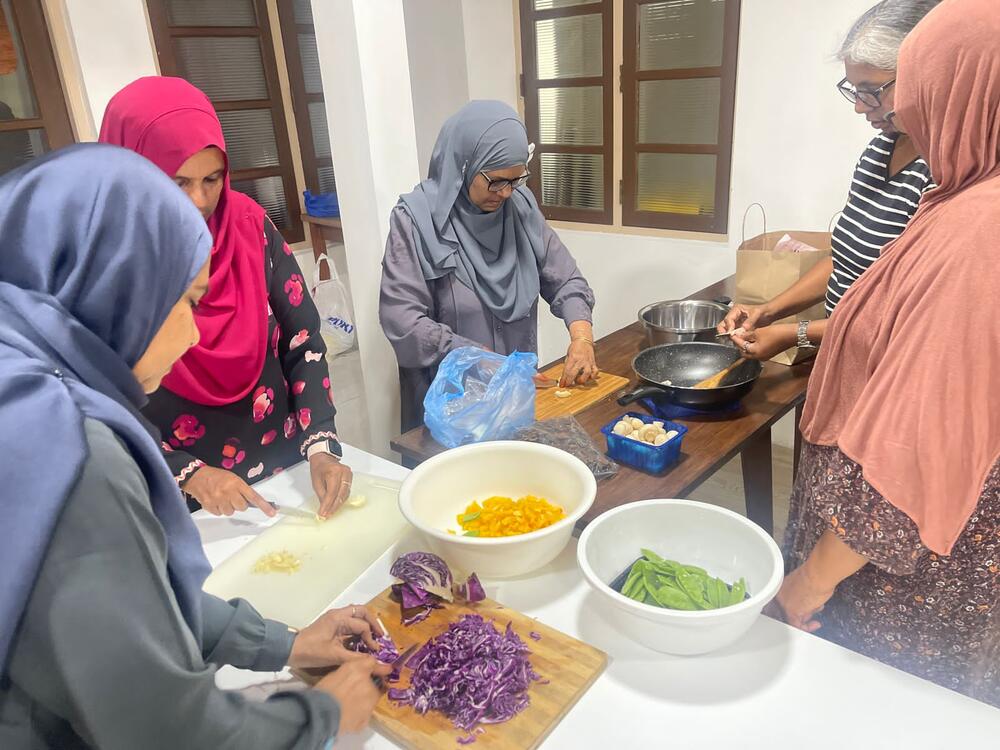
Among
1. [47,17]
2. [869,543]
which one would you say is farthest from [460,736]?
[47,17]

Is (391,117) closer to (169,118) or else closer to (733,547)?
(169,118)

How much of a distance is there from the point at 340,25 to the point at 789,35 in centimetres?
179

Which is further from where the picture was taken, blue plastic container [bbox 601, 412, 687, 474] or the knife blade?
blue plastic container [bbox 601, 412, 687, 474]

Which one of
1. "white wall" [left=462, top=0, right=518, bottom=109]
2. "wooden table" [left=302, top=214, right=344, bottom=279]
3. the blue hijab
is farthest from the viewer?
"wooden table" [left=302, top=214, right=344, bottom=279]

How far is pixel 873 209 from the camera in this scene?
5.49 ft

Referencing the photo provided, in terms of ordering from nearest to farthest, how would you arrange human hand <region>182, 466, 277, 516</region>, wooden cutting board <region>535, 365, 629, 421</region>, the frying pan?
human hand <region>182, 466, 277, 516</region> < the frying pan < wooden cutting board <region>535, 365, 629, 421</region>

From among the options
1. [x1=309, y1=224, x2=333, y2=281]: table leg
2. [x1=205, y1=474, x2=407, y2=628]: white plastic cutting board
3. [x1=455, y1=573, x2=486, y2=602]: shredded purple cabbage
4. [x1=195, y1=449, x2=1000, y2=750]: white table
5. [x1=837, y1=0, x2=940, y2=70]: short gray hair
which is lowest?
[x1=309, y1=224, x2=333, y2=281]: table leg

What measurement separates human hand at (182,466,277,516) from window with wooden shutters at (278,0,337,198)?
3276mm

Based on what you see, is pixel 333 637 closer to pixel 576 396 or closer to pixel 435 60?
pixel 576 396

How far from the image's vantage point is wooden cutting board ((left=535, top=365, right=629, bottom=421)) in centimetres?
176

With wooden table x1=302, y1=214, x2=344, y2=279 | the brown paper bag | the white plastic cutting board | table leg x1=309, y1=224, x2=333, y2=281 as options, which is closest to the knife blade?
the white plastic cutting board

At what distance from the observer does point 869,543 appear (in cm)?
99

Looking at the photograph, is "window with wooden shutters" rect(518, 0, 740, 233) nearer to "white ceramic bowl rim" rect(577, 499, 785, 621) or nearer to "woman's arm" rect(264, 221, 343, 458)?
"woman's arm" rect(264, 221, 343, 458)

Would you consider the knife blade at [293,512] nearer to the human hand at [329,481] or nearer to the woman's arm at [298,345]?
the human hand at [329,481]
